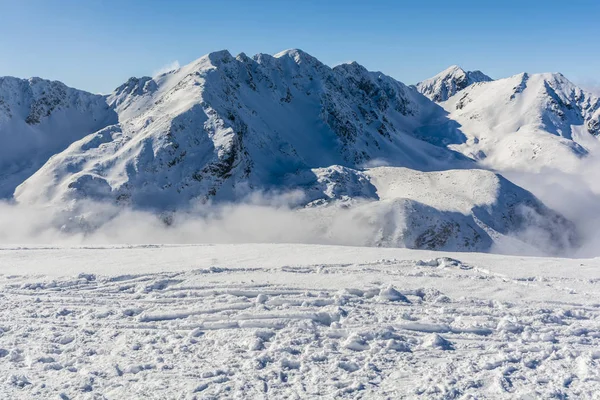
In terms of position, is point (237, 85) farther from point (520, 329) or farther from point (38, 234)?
point (520, 329)

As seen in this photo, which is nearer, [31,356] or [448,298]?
[31,356]

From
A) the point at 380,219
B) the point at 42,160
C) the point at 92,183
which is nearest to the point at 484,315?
the point at 380,219

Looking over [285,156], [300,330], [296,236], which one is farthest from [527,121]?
[300,330]

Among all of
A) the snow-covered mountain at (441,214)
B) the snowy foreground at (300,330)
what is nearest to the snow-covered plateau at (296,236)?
the snowy foreground at (300,330)

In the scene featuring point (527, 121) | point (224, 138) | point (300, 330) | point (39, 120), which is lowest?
point (300, 330)

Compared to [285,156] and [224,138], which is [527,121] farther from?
[224,138]

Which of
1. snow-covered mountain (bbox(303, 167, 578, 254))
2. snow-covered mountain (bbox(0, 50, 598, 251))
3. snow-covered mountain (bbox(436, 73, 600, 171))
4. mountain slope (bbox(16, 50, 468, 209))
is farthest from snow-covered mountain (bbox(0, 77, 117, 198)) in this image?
snow-covered mountain (bbox(436, 73, 600, 171))

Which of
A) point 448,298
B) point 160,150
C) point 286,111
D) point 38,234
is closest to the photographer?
point 448,298
